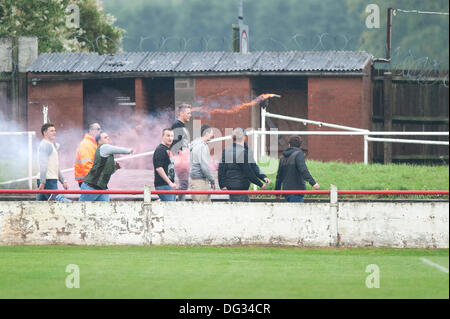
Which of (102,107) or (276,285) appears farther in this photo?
(102,107)

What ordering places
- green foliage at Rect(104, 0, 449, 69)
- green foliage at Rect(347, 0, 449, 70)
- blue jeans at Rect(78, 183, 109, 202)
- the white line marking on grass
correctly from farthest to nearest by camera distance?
green foliage at Rect(104, 0, 449, 69), green foliage at Rect(347, 0, 449, 70), blue jeans at Rect(78, 183, 109, 202), the white line marking on grass

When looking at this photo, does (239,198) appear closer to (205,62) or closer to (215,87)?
(215,87)

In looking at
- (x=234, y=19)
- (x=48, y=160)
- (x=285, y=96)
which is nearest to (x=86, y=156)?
(x=48, y=160)

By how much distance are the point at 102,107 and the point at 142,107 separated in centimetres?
130

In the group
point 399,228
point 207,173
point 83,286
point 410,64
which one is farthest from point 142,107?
point 83,286

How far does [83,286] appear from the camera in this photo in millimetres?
10594

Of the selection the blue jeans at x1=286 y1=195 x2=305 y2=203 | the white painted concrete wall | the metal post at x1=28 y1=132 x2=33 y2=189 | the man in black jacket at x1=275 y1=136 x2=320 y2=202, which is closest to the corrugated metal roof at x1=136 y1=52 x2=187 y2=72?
the metal post at x1=28 y1=132 x2=33 y2=189

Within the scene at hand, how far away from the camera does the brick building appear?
76.9 ft

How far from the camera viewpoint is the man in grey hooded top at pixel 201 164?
15617 mm

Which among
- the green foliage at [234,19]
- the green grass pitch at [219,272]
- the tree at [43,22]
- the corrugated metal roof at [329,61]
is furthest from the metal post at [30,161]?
the green foliage at [234,19]

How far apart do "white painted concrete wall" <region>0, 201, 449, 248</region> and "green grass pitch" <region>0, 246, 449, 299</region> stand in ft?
0.61

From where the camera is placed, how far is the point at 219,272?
11.8 metres

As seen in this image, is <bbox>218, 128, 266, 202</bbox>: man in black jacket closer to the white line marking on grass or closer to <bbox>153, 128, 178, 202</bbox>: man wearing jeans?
<bbox>153, 128, 178, 202</bbox>: man wearing jeans
